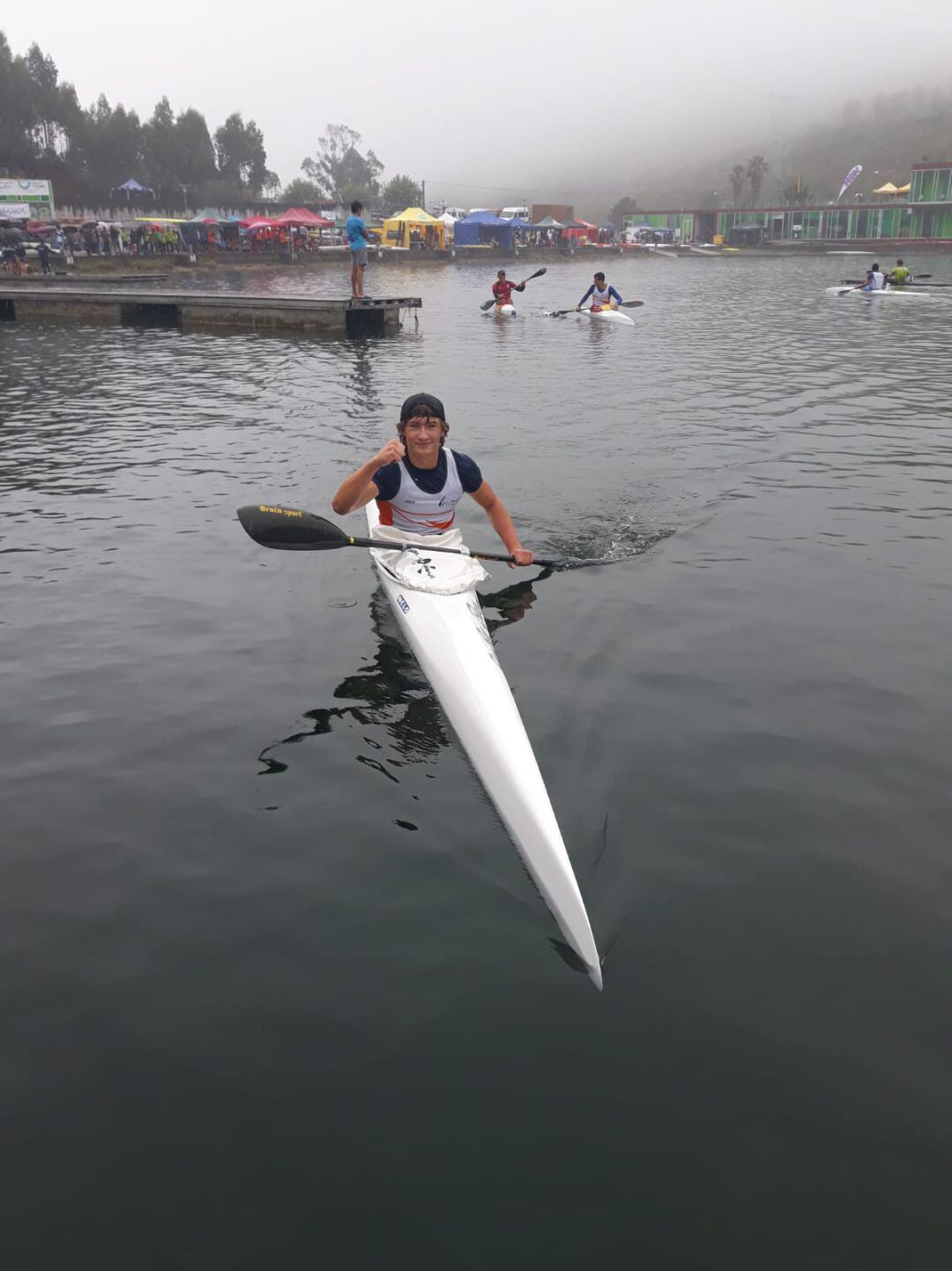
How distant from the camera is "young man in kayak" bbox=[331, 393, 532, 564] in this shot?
23.9 feet

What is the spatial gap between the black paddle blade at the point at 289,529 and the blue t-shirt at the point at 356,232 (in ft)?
58.9

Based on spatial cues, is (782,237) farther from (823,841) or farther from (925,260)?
(823,841)

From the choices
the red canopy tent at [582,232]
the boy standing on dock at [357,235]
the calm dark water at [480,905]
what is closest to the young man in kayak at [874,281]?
the boy standing on dock at [357,235]

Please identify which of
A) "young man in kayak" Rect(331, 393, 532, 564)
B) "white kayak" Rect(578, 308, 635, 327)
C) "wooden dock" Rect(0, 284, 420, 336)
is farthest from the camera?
"white kayak" Rect(578, 308, 635, 327)

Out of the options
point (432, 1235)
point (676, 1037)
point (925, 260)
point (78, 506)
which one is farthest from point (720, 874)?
point (925, 260)

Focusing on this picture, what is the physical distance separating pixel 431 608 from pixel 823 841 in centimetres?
335

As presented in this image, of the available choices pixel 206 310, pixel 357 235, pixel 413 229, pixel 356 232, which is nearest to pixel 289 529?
pixel 356 232

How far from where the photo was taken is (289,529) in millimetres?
8203

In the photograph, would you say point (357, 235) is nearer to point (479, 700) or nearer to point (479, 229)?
point (479, 700)

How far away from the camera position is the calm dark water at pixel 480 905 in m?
3.31

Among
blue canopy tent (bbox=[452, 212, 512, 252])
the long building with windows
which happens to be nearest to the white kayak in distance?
blue canopy tent (bbox=[452, 212, 512, 252])

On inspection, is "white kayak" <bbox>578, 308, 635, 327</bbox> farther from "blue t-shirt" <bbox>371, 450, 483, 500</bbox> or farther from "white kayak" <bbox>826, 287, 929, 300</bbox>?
"blue t-shirt" <bbox>371, 450, 483, 500</bbox>

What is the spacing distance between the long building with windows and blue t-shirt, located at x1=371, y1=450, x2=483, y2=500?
124 m

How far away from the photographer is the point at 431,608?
712cm
